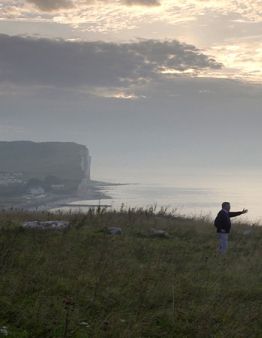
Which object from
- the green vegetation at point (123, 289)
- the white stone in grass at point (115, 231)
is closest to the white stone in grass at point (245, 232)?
the green vegetation at point (123, 289)

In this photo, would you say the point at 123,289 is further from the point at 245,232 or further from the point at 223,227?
the point at 245,232

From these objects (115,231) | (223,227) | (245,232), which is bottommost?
(245,232)

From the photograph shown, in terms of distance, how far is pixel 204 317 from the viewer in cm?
592

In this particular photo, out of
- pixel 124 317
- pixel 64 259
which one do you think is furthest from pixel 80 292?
pixel 64 259

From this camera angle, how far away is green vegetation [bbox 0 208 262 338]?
5469mm

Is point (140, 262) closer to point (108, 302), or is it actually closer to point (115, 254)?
point (115, 254)

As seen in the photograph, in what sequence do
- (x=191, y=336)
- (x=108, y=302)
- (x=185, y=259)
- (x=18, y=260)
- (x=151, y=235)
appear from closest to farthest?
(x=191, y=336)
(x=108, y=302)
(x=18, y=260)
(x=185, y=259)
(x=151, y=235)

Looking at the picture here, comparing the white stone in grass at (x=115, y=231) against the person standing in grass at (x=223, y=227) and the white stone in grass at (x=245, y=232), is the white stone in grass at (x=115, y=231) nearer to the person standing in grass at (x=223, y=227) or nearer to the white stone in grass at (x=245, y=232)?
the person standing in grass at (x=223, y=227)

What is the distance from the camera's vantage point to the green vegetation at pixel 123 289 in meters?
5.47

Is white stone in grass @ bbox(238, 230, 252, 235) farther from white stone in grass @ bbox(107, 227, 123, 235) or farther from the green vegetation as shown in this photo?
white stone in grass @ bbox(107, 227, 123, 235)

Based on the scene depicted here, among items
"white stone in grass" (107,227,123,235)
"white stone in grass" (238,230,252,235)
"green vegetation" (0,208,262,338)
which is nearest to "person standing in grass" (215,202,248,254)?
"green vegetation" (0,208,262,338)

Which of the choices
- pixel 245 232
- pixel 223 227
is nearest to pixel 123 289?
pixel 223 227

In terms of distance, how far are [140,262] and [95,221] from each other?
6048 millimetres

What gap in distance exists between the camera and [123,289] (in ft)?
22.9
